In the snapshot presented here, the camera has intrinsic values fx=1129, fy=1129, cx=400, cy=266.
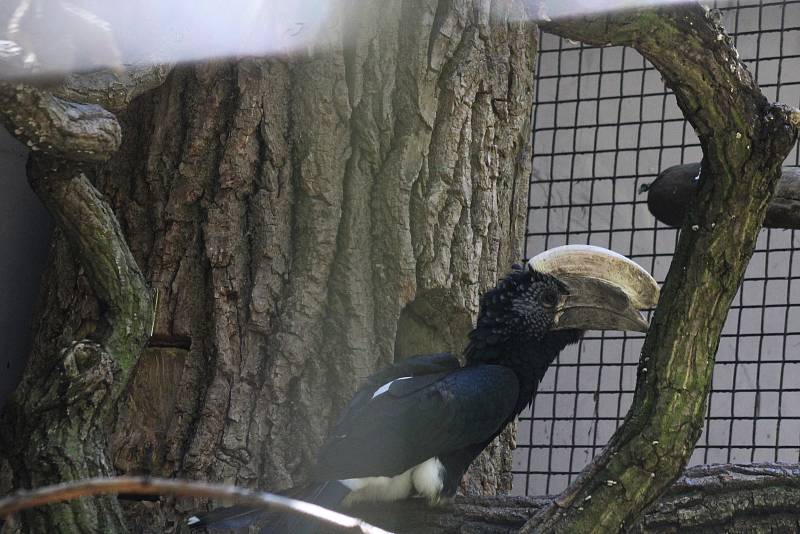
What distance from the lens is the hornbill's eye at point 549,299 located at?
3070mm

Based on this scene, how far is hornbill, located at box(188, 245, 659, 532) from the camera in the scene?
8.20 feet

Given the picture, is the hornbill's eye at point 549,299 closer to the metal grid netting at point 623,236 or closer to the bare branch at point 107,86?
the bare branch at point 107,86

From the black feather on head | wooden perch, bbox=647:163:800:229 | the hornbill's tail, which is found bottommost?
the hornbill's tail

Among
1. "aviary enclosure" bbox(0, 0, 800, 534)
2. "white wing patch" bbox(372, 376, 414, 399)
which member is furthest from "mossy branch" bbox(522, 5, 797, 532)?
"white wing patch" bbox(372, 376, 414, 399)

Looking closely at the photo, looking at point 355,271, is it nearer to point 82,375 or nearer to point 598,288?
point 598,288

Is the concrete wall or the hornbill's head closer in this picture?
the hornbill's head

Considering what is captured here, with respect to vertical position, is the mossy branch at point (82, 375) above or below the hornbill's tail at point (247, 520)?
above

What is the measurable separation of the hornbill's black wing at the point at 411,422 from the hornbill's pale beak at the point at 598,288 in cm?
41

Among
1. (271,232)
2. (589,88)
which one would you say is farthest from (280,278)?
(589,88)

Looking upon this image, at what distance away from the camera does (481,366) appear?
285cm

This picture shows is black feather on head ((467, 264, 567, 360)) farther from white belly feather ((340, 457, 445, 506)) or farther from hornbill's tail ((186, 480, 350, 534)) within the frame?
hornbill's tail ((186, 480, 350, 534))

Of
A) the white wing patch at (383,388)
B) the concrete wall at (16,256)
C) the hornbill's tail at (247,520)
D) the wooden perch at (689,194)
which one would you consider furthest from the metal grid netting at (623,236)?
the hornbill's tail at (247,520)

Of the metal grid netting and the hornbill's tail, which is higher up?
the metal grid netting

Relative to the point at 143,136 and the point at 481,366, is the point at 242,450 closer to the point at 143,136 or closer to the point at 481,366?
the point at 481,366
